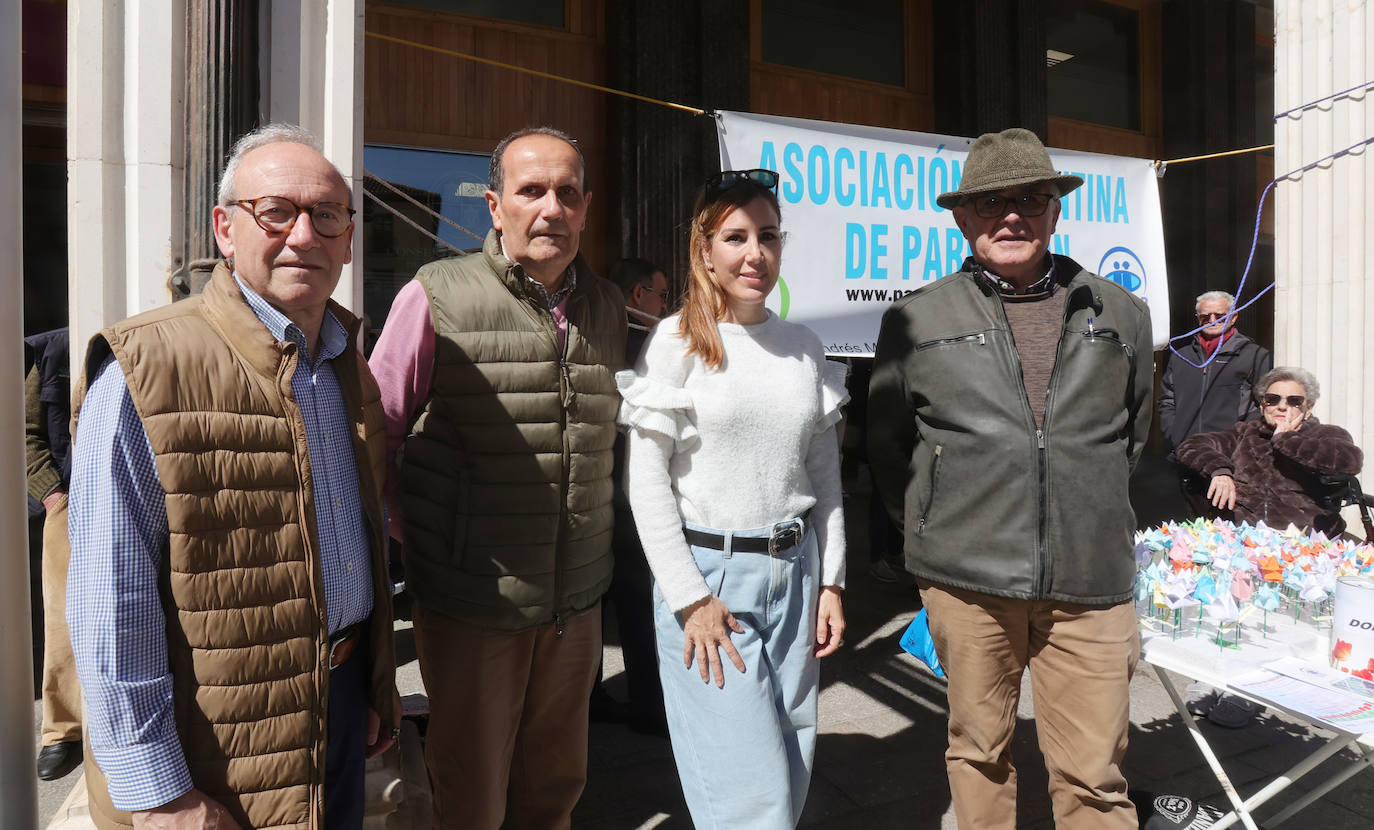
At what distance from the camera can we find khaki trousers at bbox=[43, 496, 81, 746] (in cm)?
316

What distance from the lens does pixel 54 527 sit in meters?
3.21

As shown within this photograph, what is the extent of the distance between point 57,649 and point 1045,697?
332 cm

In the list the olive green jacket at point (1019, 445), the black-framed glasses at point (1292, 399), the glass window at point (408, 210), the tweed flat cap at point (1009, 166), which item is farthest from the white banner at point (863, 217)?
the glass window at point (408, 210)

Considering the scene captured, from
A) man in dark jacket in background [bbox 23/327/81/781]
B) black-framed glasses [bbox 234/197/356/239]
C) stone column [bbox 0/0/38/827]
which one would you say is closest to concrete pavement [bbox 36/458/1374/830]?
man in dark jacket in background [bbox 23/327/81/781]

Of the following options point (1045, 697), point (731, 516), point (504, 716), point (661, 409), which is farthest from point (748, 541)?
point (1045, 697)

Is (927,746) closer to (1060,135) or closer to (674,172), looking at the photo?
(674,172)

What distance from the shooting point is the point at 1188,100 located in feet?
33.0

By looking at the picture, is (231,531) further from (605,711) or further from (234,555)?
(605,711)

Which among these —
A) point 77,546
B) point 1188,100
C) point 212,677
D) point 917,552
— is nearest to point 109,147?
point 77,546

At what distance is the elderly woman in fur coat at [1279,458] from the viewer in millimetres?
3648

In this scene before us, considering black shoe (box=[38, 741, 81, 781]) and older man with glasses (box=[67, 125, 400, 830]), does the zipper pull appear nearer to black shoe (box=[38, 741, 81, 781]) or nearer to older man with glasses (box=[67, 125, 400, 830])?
older man with glasses (box=[67, 125, 400, 830])

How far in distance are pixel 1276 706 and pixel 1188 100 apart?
9.94 m

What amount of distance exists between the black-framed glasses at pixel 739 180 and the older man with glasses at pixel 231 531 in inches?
33.8

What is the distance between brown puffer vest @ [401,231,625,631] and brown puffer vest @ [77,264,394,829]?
0.53m
